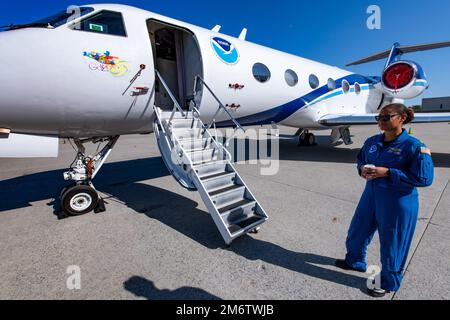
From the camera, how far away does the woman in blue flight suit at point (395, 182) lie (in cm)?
191

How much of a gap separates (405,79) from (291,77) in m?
5.43

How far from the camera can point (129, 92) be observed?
4.04 metres

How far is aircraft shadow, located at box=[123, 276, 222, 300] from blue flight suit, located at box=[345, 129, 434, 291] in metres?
1.71

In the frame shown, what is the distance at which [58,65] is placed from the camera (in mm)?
3301

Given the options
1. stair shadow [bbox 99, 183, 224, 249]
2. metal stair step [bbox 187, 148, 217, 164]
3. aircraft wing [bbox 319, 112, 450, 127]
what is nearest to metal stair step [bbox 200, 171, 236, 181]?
metal stair step [bbox 187, 148, 217, 164]

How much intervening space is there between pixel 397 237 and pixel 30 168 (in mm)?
10678

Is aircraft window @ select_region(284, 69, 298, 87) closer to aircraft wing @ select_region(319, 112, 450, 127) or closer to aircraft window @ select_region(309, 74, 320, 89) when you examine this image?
aircraft window @ select_region(309, 74, 320, 89)

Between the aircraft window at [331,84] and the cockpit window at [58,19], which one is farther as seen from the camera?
the aircraft window at [331,84]

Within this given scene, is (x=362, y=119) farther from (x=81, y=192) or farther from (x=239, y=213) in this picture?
(x=81, y=192)

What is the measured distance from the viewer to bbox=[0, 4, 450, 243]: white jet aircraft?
3254 millimetres

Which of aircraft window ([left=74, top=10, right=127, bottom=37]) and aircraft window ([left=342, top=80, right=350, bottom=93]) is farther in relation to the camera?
aircraft window ([left=342, top=80, right=350, bottom=93])

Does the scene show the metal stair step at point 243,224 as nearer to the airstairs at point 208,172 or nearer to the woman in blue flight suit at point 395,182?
the airstairs at point 208,172

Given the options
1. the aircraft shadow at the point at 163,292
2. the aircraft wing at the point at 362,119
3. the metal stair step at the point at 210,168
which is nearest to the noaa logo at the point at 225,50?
the metal stair step at the point at 210,168

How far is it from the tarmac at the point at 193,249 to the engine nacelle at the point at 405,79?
225 inches
